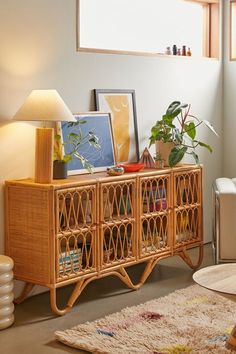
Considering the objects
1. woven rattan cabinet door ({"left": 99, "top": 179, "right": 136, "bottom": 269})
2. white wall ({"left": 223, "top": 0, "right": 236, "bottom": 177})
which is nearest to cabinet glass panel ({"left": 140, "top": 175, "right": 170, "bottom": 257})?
woven rattan cabinet door ({"left": 99, "top": 179, "right": 136, "bottom": 269})

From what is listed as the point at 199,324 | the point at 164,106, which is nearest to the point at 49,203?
the point at 199,324

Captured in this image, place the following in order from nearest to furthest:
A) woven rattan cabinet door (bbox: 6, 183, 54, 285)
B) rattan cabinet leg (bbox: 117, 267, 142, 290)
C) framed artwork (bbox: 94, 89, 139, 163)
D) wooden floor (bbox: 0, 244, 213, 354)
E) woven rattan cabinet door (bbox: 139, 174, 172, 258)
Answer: wooden floor (bbox: 0, 244, 213, 354) < woven rattan cabinet door (bbox: 6, 183, 54, 285) < rattan cabinet leg (bbox: 117, 267, 142, 290) < woven rattan cabinet door (bbox: 139, 174, 172, 258) < framed artwork (bbox: 94, 89, 139, 163)

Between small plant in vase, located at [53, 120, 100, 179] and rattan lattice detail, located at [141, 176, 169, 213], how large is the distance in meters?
0.42

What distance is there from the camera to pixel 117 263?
4453mm

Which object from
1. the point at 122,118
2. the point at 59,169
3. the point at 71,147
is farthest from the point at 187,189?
the point at 59,169

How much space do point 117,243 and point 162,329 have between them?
86 cm

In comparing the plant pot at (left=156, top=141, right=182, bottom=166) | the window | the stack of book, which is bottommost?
the stack of book

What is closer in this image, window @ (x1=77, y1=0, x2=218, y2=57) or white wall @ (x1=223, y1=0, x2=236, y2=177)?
window @ (x1=77, y1=0, x2=218, y2=57)

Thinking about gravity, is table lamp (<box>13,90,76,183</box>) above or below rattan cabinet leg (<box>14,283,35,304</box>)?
above

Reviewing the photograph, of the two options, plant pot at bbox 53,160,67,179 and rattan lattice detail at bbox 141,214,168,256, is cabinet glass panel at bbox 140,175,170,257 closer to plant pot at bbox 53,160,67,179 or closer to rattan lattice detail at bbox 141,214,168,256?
rattan lattice detail at bbox 141,214,168,256

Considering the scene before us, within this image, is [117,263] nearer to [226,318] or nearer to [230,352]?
[226,318]

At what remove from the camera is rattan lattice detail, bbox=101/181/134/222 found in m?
4.38

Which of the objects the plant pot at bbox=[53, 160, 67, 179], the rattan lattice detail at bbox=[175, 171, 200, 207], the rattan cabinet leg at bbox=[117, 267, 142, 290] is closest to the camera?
the plant pot at bbox=[53, 160, 67, 179]

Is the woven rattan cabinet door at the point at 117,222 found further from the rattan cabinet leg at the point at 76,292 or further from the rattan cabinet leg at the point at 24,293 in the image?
the rattan cabinet leg at the point at 24,293
